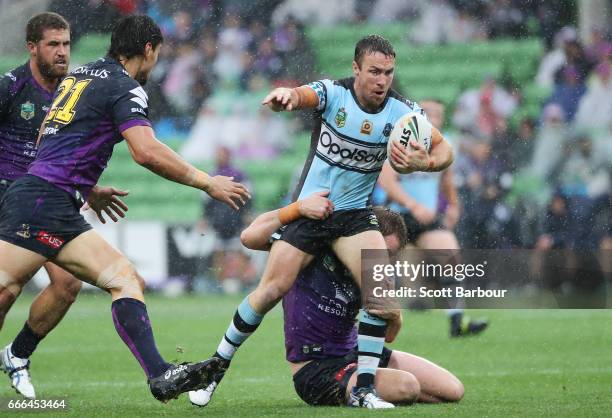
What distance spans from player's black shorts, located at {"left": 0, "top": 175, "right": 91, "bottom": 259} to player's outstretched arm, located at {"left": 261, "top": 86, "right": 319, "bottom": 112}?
1.23 metres

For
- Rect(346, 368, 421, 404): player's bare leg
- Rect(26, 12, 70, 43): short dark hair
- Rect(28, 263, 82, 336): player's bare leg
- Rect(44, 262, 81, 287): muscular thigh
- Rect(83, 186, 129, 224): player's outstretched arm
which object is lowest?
Rect(28, 263, 82, 336): player's bare leg

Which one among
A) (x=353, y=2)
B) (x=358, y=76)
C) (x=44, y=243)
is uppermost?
(x=353, y=2)

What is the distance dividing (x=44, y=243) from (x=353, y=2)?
1381 centimetres

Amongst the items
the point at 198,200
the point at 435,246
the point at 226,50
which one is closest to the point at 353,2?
the point at 226,50

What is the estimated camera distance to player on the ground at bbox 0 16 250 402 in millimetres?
6012

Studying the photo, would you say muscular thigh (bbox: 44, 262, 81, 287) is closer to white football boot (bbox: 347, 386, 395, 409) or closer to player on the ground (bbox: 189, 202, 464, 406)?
player on the ground (bbox: 189, 202, 464, 406)

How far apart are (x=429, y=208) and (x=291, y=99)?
5120 millimetres

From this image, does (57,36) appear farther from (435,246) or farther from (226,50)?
(226,50)

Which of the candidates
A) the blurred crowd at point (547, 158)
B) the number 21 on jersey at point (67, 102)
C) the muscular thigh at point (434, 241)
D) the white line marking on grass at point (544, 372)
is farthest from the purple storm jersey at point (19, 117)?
the blurred crowd at point (547, 158)

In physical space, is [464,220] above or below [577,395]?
above

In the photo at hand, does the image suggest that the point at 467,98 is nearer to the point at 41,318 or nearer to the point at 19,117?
the point at 19,117

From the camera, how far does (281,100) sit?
21.0 ft

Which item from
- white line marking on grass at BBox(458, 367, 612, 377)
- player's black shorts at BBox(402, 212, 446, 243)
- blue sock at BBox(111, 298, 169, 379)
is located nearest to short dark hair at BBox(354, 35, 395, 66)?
blue sock at BBox(111, 298, 169, 379)

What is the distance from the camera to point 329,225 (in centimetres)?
691
